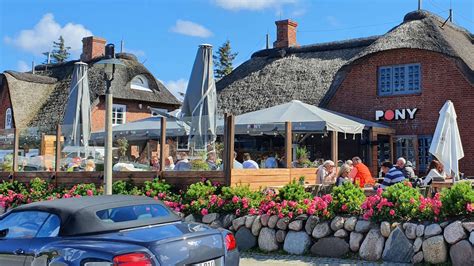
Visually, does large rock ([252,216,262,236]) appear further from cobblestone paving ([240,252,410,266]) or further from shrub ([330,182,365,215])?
shrub ([330,182,365,215])

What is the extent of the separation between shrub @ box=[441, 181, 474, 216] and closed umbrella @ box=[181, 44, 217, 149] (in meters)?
5.29

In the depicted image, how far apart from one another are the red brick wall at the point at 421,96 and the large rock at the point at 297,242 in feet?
39.4

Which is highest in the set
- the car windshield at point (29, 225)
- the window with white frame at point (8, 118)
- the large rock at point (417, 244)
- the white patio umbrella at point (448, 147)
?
the window with white frame at point (8, 118)

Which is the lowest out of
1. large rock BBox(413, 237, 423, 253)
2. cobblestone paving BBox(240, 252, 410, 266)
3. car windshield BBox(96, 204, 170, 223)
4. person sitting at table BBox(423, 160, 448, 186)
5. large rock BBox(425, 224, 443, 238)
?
cobblestone paving BBox(240, 252, 410, 266)

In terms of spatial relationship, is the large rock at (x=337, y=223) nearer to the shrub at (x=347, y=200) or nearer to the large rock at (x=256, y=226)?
the shrub at (x=347, y=200)

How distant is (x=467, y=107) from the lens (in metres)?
18.9

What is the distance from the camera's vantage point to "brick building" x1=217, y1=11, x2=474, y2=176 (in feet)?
63.2

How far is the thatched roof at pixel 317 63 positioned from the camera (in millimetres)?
20367

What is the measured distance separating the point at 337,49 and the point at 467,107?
8.26 metres

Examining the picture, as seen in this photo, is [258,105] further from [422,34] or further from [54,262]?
[54,262]

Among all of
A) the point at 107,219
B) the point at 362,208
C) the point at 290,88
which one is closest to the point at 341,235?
the point at 362,208

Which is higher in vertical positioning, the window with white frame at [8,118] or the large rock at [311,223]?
the window with white frame at [8,118]

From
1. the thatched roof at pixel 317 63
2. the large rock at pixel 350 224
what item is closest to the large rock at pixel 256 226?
the large rock at pixel 350 224

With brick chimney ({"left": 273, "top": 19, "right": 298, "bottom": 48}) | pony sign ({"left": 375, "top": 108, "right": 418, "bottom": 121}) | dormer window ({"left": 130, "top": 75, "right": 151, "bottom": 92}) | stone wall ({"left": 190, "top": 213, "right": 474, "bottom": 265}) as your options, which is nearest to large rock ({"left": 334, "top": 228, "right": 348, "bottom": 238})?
stone wall ({"left": 190, "top": 213, "right": 474, "bottom": 265})
